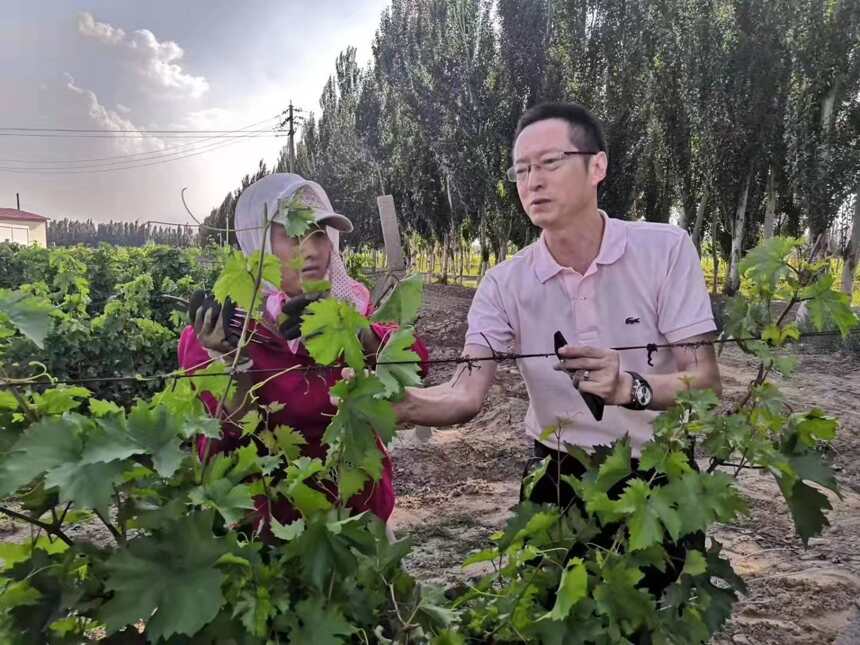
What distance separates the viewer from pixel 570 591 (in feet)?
3.69

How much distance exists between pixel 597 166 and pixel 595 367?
676 mm

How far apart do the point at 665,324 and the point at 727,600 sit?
0.70 meters

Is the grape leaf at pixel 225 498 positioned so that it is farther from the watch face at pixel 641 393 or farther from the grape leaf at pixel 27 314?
the watch face at pixel 641 393

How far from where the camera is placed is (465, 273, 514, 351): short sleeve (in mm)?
1982

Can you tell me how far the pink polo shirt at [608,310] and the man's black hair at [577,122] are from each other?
8.5 inches

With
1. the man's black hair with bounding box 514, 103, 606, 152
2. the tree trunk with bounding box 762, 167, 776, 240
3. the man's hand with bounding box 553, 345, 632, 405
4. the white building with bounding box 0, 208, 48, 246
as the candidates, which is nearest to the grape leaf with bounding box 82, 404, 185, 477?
the man's hand with bounding box 553, 345, 632, 405

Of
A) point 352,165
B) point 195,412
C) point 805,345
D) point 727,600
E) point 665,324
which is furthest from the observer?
point 352,165

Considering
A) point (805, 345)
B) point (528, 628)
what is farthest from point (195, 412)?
point (805, 345)

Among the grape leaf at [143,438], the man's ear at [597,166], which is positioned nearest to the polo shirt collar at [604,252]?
the man's ear at [597,166]

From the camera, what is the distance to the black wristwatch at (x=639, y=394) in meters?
1.57

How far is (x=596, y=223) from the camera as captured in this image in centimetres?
193

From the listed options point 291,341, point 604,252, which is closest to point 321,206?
point 291,341

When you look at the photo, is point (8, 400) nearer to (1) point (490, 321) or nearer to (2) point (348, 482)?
(2) point (348, 482)

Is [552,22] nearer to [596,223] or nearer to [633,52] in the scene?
[633,52]
